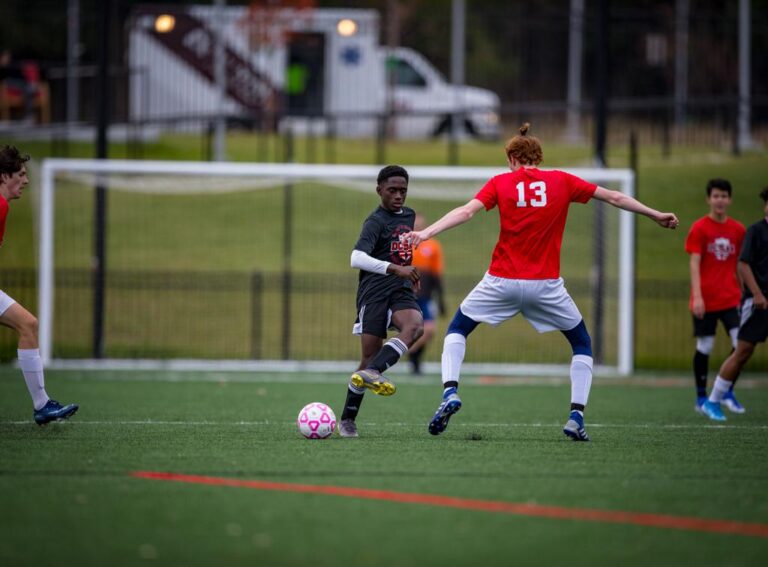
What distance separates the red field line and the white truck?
22133mm

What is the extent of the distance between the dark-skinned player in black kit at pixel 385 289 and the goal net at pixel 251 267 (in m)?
7.56

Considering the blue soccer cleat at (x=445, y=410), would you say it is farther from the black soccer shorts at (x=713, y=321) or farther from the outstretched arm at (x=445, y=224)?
the black soccer shorts at (x=713, y=321)

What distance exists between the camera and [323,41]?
94.8 ft

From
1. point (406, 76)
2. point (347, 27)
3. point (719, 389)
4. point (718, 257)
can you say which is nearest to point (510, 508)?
point (719, 389)

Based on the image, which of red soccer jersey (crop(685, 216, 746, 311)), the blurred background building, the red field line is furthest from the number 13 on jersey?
the blurred background building

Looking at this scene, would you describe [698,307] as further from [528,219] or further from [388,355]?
[388,355]

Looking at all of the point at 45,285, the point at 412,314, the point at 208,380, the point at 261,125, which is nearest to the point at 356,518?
the point at 412,314

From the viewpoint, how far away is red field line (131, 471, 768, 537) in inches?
218

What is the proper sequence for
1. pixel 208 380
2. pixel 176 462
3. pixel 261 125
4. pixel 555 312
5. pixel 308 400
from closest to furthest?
1. pixel 176 462
2. pixel 555 312
3. pixel 308 400
4. pixel 208 380
5. pixel 261 125

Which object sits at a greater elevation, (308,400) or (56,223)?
(56,223)

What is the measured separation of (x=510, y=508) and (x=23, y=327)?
439cm

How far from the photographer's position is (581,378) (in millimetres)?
8516

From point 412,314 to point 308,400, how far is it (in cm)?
430

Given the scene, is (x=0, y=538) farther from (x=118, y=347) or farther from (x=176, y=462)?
(x=118, y=347)
